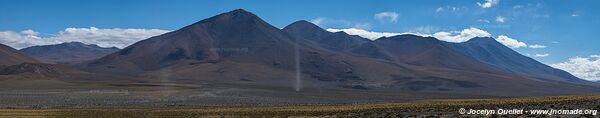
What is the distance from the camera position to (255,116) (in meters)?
55.2

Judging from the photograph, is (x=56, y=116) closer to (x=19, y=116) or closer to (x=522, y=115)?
(x=19, y=116)

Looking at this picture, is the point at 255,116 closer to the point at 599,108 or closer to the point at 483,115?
the point at 483,115

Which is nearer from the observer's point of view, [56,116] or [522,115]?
[522,115]

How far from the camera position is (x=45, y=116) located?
58.7m

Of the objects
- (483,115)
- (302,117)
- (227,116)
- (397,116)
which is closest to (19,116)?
(227,116)

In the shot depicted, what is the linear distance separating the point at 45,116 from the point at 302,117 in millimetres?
24127

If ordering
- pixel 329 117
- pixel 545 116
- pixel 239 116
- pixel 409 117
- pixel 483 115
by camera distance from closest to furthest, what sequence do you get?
pixel 545 116 → pixel 483 115 → pixel 409 117 → pixel 329 117 → pixel 239 116

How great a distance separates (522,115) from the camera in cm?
3919

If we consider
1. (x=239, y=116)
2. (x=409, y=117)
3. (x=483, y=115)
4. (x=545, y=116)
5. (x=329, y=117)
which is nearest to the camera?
(x=545, y=116)

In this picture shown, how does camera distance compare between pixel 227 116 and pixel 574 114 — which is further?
pixel 227 116

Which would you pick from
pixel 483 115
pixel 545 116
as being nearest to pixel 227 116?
pixel 483 115

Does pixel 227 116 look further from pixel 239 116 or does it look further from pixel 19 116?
pixel 19 116

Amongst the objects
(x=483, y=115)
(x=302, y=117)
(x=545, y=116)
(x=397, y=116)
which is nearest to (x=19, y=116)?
(x=302, y=117)

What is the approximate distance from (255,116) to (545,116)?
2546 centimetres
